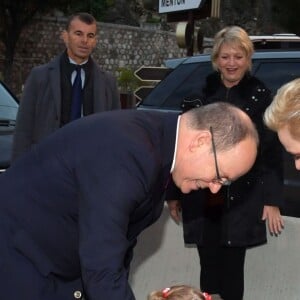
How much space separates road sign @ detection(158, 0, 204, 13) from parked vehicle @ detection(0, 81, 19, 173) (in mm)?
3822

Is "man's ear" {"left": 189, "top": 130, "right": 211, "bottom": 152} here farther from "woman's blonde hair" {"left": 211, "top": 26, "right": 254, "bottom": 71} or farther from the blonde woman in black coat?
"woman's blonde hair" {"left": 211, "top": 26, "right": 254, "bottom": 71}

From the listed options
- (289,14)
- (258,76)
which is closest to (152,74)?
(258,76)

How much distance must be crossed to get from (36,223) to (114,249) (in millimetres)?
358

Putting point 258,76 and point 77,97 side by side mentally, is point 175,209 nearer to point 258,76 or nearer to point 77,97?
point 77,97

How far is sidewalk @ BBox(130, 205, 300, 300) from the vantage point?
3.91 meters

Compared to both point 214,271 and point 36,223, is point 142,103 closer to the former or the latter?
point 214,271

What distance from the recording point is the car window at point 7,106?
5.57m

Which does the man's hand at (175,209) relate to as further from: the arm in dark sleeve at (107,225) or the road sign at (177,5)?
the road sign at (177,5)

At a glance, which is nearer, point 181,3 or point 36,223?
point 36,223

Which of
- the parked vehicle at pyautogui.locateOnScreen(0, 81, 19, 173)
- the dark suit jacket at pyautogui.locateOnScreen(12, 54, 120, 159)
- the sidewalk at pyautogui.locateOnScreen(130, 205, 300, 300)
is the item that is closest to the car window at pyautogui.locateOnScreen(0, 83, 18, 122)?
the parked vehicle at pyautogui.locateOnScreen(0, 81, 19, 173)

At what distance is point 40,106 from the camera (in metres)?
4.28

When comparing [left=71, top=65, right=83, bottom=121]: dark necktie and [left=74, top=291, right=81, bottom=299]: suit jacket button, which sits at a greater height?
[left=71, top=65, right=83, bottom=121]: dark necktie

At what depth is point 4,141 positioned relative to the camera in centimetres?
520

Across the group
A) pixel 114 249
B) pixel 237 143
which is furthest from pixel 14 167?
pixel 237 143
